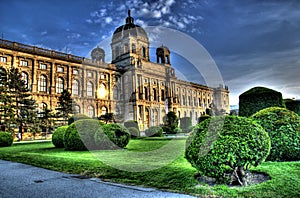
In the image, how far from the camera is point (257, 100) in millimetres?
10516

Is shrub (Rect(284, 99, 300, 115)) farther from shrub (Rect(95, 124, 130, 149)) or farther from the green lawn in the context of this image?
shrub (Rect(95, 124, 130, 149))

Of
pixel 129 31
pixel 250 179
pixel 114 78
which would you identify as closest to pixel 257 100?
pixel 250 179

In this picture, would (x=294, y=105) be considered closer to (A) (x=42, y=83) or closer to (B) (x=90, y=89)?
(A) (x=42, y=83)

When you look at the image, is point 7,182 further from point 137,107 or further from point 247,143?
point 137,107

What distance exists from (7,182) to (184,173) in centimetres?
436

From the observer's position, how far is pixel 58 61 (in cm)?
3650

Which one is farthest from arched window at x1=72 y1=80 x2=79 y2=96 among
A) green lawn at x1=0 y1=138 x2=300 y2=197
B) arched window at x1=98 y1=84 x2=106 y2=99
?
green lawn at x1=0 y1=138 x2=300 y2=197

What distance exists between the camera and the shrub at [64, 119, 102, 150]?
11708 mm

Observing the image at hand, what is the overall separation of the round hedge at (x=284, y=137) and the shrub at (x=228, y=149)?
6.88 ft

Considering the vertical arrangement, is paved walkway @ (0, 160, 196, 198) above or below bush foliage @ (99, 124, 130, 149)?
below

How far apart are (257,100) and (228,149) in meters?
6.99

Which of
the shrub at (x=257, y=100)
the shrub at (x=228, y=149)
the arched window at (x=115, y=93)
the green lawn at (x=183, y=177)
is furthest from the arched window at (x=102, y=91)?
the shrub at (x=228, y=149)

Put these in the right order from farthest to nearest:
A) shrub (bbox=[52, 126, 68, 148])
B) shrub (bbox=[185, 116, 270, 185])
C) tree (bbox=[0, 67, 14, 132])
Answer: tree (bbox=[0, 67, 14, 132]) < shrub (bbox=[52, 126, 68, 148]) < shrub (bbox=[185, 116, 270, 185])

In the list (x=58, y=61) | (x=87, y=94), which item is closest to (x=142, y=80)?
(x=87, y=94)
